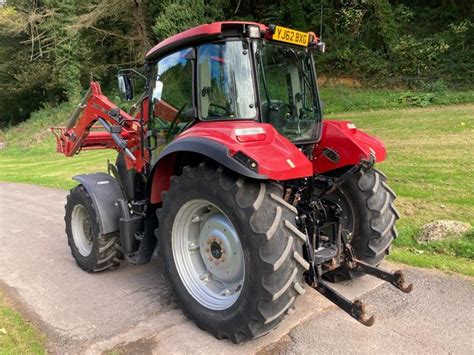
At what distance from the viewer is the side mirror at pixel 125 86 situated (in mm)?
4461

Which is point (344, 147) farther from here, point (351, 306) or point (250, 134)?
point (351, 306)

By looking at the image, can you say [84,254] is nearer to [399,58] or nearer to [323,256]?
[323,256]

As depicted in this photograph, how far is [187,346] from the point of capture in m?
3.37

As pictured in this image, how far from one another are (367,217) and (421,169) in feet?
14.0

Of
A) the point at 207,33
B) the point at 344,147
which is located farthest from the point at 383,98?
the point at 207,33

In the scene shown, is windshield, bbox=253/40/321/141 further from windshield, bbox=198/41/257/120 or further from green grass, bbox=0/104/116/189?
green grass, bbox=0/104/116/189

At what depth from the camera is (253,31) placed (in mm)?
3422

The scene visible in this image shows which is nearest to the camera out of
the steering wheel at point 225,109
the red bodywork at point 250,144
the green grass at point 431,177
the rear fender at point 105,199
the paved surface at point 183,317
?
the red bodywork at point 250,144

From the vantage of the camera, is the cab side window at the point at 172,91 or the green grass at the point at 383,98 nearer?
the cab side window at the point at 172,91

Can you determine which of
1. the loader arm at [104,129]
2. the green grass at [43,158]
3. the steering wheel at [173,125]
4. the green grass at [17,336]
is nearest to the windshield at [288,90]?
the steering wheel at [173,125]

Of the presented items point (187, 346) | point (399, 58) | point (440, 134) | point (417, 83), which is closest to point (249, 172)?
point (187, 346)

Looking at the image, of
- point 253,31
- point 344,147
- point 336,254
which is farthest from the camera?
point 344,147

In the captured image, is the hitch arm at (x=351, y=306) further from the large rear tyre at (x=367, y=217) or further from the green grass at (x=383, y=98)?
the green grass at (x=383, y=98)

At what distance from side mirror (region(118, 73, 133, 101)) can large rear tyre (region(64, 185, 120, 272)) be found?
121 cm
